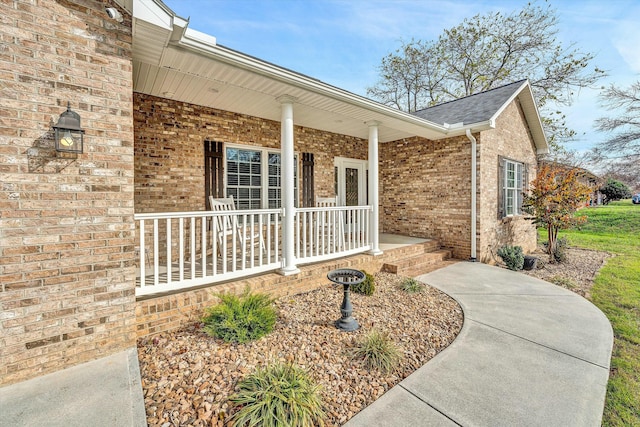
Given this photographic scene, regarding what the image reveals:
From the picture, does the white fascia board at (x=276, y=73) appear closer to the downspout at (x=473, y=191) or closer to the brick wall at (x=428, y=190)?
the downspout at (x=473, y=191)

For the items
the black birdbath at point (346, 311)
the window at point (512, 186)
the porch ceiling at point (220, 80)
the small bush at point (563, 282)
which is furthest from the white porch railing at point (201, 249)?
the window at point (512, 186)

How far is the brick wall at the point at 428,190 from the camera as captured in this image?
278 inches

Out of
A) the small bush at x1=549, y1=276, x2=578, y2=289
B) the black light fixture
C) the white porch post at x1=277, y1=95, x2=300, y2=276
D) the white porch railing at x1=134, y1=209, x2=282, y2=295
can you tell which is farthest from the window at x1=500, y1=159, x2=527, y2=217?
the black light fixture

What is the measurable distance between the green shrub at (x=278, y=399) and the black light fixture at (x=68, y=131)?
2501 mm

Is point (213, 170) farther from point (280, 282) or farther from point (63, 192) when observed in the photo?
point (63, 192)

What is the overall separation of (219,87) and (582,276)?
8.76 meters

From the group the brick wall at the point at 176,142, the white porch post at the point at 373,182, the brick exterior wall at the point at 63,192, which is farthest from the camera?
the white porch post at the point at 373,182

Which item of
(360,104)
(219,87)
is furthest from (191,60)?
(360,104)

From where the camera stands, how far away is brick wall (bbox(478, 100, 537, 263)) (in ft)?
22.6

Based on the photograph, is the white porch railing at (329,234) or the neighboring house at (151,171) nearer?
the neighboring house at (151,171)

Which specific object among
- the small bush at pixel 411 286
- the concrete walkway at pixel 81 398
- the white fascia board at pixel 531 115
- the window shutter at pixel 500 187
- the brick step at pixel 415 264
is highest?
the white fascia board at pixel 531 115

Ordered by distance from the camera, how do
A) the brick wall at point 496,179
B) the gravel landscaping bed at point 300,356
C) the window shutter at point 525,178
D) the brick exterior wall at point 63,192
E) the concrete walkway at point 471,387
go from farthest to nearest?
the window shutter at point 525,178 → the brick wall at point 496,179 → the brick exterior wall at point 63,192 → the gravel landscaping bed at point 300,356 → the concrete walkway at point 471,387

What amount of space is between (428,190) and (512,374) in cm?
560

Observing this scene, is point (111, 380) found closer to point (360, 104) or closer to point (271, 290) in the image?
point (271, 290)
